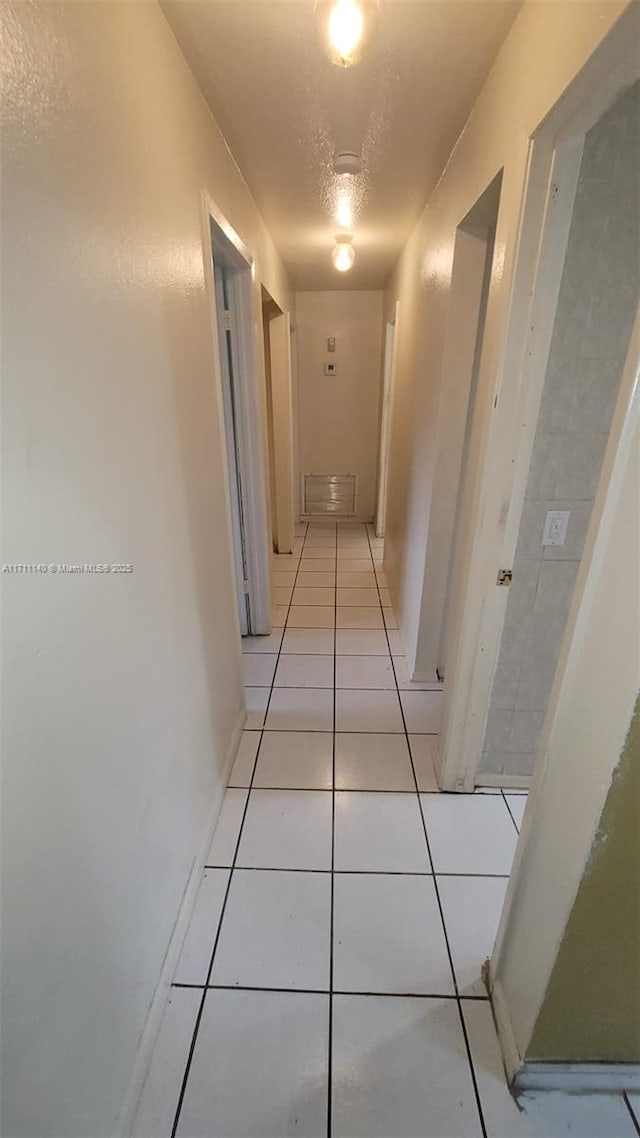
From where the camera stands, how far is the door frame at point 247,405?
1.61 m

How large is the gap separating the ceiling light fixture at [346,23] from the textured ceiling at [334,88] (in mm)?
166

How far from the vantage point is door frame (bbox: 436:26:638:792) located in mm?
902

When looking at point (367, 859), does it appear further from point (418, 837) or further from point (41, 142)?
point (41, 142)

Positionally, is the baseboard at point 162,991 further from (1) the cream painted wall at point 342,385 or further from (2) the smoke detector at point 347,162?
(1) the cream painted wall at point 342,385

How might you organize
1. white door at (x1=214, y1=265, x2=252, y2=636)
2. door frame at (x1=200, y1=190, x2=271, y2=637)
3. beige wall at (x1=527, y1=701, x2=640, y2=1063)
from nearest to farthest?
1. beige wall at (x1=527, y1=701, x2=640, y2=1063)
2. door frame at (x1=200, y1=190, x2=271, y2=637)
3. white door at (x1=214, y1=265, x2=252, y2=636)

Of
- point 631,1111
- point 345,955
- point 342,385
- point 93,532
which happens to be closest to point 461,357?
point 93,532

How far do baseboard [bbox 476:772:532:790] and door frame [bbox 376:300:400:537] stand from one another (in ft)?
8.43

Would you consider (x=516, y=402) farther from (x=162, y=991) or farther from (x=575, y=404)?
(x=162, y=991)

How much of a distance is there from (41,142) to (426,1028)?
6.14 ft

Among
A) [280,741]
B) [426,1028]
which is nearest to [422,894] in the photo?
[426,1028]

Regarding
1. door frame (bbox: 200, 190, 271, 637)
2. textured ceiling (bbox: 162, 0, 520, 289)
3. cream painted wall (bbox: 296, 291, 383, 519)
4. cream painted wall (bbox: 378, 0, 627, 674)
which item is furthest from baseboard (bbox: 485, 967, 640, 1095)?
cream painted wall (bbox: 296, 291, 383, 519)

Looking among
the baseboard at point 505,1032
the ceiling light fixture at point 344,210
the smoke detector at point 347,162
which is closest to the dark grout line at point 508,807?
the baseboard at point 505,1032

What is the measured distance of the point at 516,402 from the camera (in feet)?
4.11

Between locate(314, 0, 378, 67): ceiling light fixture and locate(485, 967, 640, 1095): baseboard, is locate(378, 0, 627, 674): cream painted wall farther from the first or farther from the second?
locate(485, 967, 640, 1095): baseboard
